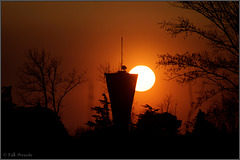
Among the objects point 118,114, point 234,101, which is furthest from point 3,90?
point 234,101

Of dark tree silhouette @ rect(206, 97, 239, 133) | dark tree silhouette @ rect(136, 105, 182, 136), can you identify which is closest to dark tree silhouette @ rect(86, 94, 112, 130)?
dark tree silhouette @ rect(136, 105, 182, 136)

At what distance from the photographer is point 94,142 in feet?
41.2

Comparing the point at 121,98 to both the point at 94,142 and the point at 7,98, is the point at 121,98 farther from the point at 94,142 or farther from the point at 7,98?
the point at 7,98

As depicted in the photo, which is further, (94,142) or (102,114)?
(102,114)

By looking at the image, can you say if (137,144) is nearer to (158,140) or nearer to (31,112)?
(158,140)

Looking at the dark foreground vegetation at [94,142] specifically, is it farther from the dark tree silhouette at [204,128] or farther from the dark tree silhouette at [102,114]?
the dark tree silhouette at [102,114]

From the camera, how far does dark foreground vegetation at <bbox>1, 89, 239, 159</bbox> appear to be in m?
11.4

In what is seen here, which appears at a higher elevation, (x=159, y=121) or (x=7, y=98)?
(x=7, y=98)

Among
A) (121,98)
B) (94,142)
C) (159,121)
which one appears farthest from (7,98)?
(159,121)

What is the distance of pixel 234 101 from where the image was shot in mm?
10344

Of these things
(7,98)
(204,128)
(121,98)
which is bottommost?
(204,128)

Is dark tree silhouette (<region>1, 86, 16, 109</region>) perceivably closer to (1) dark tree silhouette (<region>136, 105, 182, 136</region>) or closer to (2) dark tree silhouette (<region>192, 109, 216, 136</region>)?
(1) dark tree silhouette (<region>136, 105, 182, 136</region>)

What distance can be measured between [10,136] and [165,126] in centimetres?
906

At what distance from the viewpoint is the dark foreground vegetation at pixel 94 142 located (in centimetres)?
1141
